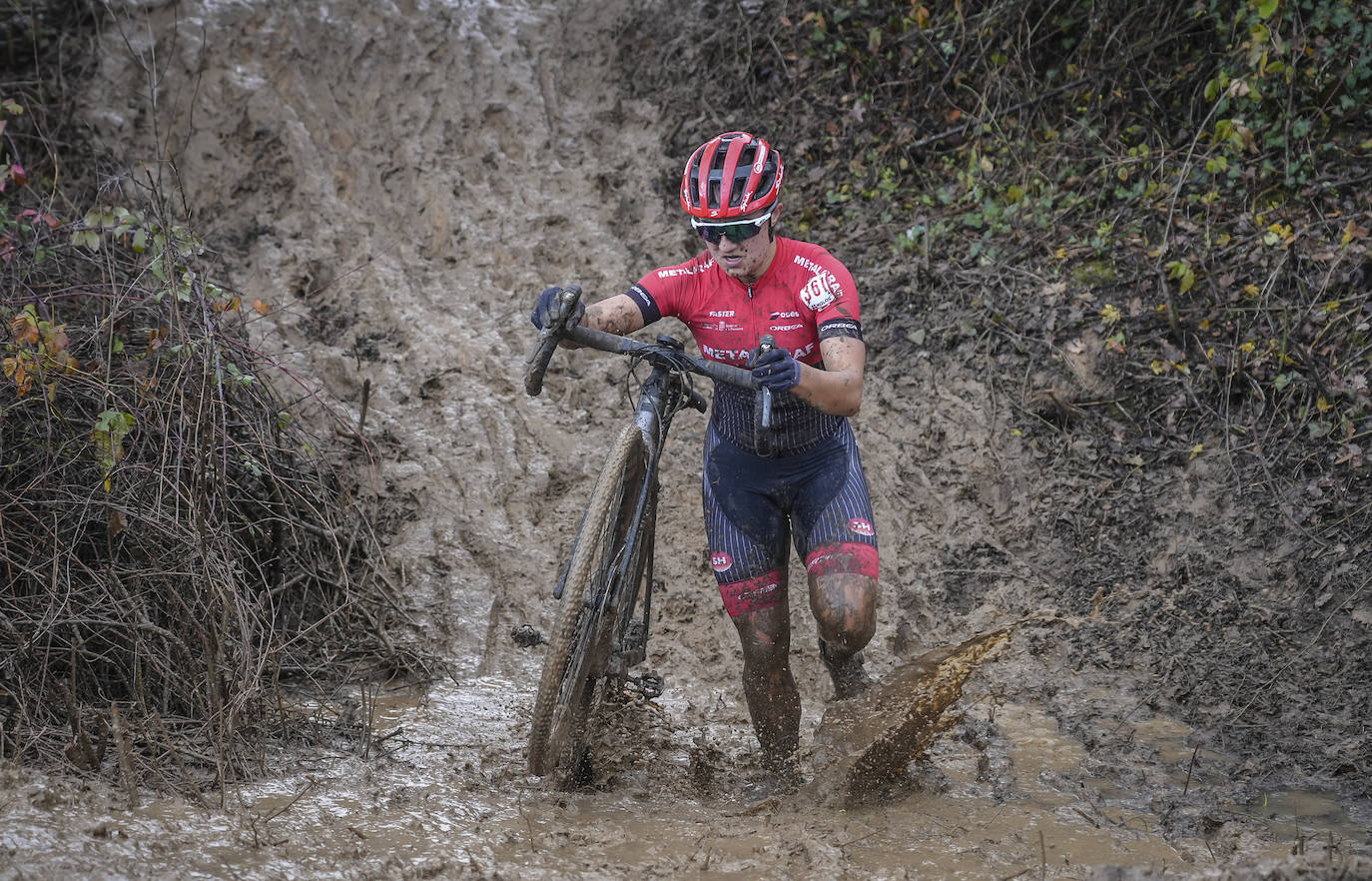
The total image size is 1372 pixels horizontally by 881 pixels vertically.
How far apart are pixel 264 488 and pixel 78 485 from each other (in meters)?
1.00

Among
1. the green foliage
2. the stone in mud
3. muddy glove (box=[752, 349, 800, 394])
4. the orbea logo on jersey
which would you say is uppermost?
the green foliage

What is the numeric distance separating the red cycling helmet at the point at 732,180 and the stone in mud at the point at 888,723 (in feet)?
5.80

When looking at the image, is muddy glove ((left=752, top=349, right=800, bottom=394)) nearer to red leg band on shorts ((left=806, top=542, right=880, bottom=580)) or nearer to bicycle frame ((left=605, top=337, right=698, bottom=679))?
bicycle frame ((left=605, top=337, right=698, bottom=679))

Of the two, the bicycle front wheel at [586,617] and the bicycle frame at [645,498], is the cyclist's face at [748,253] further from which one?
the bicycle front wheel at [586,617]

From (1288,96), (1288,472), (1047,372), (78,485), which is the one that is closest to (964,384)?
(1047,372)

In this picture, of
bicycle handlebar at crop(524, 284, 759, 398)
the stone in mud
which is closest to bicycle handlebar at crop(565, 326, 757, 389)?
bicycle handlebar at crop(524, 284, 759, 398)

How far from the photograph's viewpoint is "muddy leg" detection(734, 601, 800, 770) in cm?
405

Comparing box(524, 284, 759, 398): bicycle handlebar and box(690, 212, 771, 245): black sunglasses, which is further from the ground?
box(690, 212, 771, 245): black sunglasses

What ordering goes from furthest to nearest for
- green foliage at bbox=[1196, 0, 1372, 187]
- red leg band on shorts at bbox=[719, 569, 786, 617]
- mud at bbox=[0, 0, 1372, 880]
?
green foliage at bbox=[1196, 0, 1372, 187], red leg band on shorts at bbox=[719, 569, 786, 617], mud at bbox=[0, 0, 1372, 880]

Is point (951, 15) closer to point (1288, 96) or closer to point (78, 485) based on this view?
point (1288, 96)

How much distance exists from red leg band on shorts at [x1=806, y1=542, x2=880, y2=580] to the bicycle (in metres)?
0.44

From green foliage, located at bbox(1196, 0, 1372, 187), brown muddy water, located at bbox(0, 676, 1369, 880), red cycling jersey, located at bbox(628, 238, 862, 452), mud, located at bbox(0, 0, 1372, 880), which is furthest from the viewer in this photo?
green foliage, located at bbox(1196, 0, 1372, 187)

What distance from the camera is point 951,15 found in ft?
26.8

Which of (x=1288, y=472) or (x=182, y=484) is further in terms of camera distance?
(x=1288, y=472)
